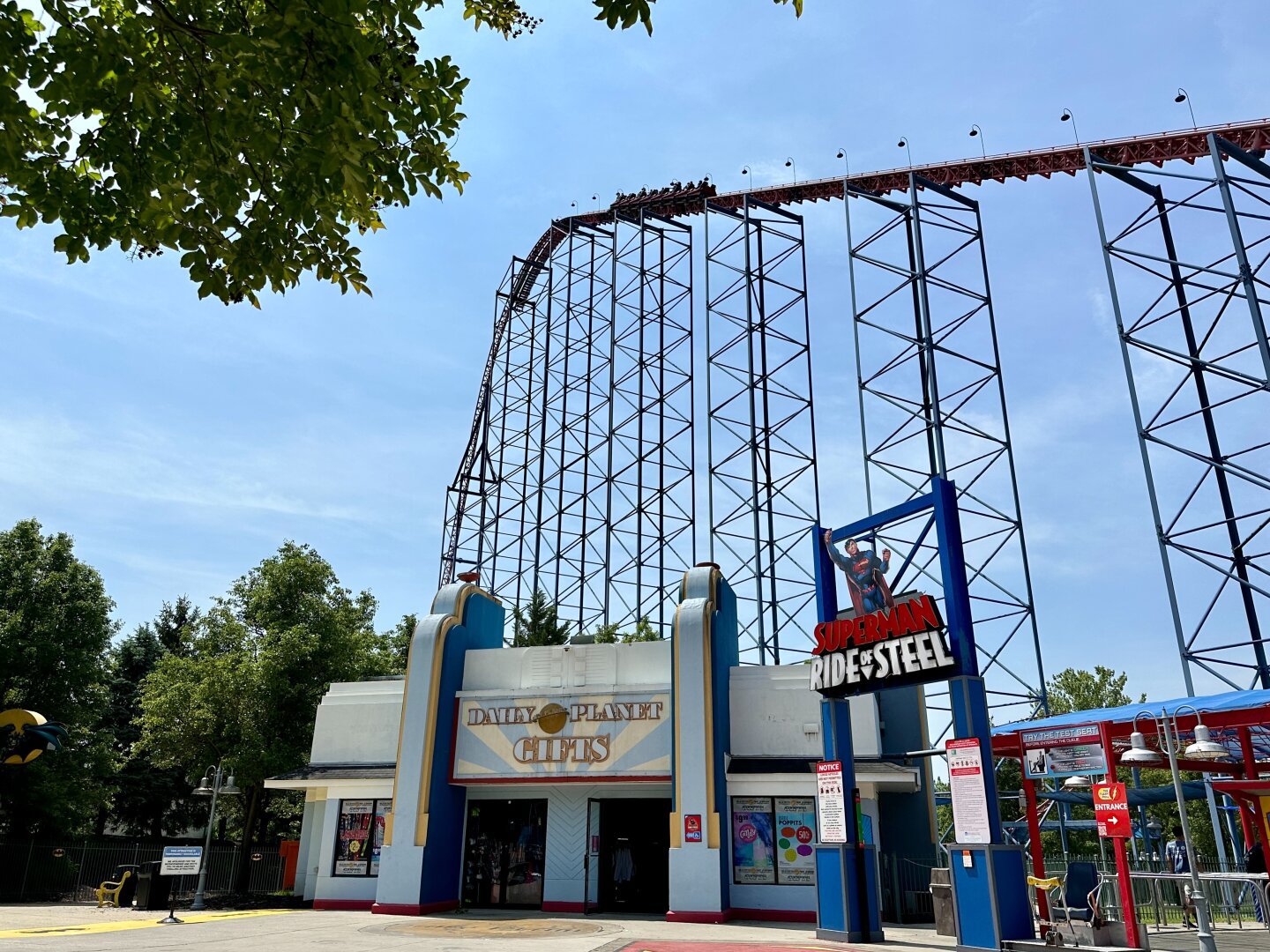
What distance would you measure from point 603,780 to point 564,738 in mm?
1147

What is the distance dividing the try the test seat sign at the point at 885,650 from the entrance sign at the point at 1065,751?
370 cm

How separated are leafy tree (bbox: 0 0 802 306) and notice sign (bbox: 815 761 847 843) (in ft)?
35.7

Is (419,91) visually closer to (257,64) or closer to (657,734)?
(257,64)

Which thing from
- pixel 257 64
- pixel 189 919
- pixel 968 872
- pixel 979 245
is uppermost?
pixel 979 245

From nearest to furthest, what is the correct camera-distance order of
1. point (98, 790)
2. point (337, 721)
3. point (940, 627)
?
point (940, 627) < point (337, 721) < point (98, 790)

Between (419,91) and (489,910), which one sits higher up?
(419,91)

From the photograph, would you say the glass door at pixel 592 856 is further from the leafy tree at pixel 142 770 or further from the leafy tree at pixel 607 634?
the leafy tree at pixel 142 770

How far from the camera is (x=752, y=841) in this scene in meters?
16.8

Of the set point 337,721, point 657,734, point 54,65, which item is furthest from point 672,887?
point 54,65

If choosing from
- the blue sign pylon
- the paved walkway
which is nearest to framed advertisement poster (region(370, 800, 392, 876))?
the paved walkway

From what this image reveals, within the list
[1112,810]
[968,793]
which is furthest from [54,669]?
[1112,810]

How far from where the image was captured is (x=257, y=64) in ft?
15.9

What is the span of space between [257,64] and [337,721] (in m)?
18.1

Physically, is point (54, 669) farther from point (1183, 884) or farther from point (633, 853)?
point (1183, 884)
